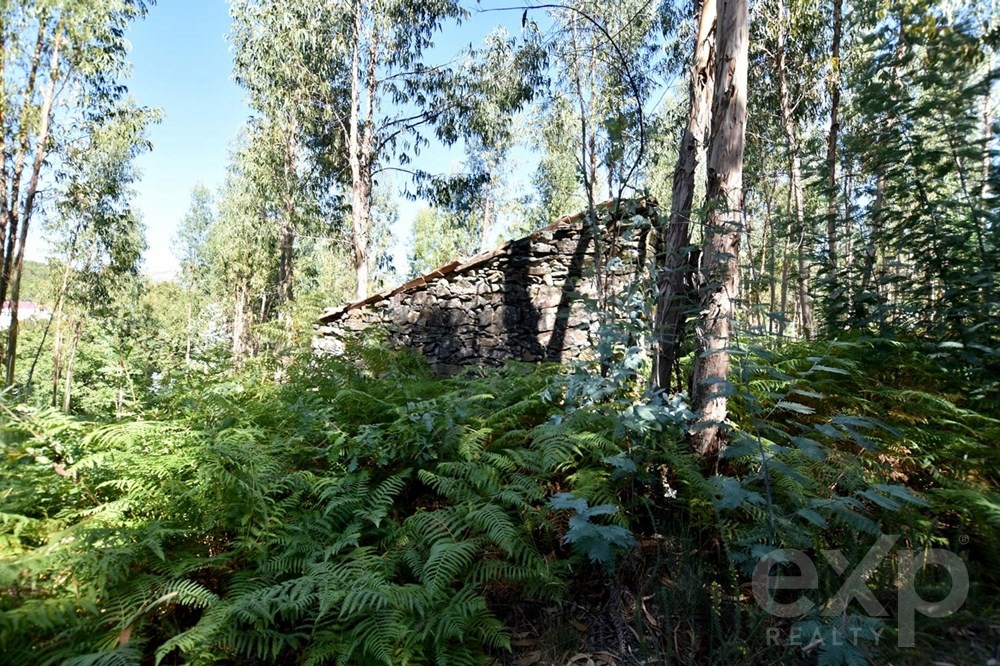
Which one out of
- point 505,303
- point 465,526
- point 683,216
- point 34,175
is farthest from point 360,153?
point 465,526

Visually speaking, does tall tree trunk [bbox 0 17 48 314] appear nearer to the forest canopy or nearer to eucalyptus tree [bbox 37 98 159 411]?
eucalyptus tree [bbox 37 98 159 411]

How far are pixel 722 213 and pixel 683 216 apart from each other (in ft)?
1.06

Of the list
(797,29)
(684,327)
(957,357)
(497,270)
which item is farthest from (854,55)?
(684,327)

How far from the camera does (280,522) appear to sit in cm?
225

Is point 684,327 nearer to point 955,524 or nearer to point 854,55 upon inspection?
point 955,524

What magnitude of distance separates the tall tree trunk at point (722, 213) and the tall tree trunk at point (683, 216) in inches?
8.0

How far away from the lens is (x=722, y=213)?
2828 mm

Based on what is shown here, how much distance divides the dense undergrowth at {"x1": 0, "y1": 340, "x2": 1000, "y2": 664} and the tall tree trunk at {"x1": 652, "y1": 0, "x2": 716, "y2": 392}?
0.37m

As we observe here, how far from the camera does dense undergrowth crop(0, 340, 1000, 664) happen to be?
5.92ft

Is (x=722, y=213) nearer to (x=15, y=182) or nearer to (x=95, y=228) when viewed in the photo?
(x=15, y=182)

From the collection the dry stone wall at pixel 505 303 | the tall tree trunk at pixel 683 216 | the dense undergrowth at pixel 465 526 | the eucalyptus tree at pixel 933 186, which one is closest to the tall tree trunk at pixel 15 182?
the dry stone wall at pixel 505 303

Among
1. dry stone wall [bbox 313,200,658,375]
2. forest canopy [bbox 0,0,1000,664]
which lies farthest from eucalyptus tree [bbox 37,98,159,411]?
forest canopy [bbox 0,0,1000,664]

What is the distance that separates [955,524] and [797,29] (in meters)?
11.3

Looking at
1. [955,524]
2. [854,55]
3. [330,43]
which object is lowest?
[955,524]
